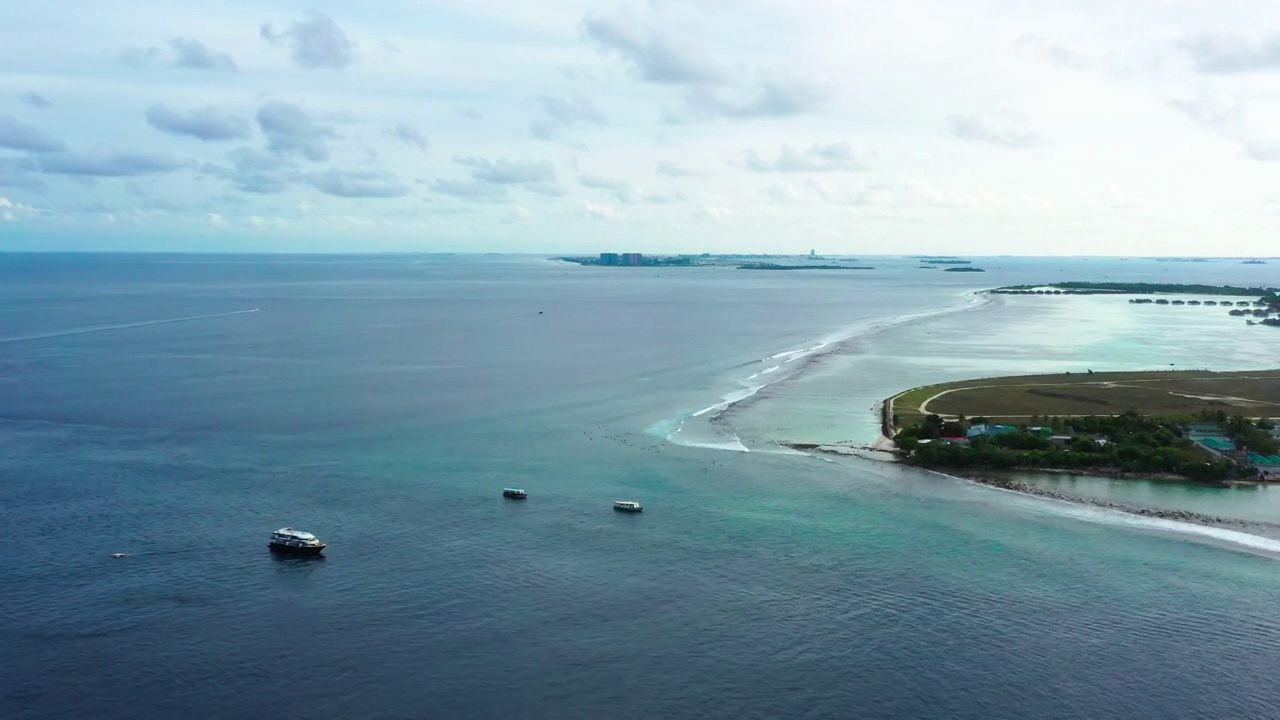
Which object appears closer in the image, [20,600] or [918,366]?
[20,600]

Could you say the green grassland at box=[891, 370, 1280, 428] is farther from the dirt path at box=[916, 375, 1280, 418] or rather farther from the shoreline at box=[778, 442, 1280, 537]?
the shoreline at box=[778, 442, 1280, 537]

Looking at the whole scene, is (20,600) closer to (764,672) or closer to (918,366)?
(764,672)

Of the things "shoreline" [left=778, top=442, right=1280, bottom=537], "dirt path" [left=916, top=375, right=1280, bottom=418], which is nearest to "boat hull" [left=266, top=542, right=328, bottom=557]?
"shoreline" [left=778, top=442, right=1280, bottom=537]

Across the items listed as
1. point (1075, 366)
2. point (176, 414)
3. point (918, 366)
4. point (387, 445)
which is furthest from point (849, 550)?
point (1075, 366)

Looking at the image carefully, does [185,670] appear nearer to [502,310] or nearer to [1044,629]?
[1044,629]

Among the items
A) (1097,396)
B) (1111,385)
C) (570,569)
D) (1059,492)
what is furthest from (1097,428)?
(570,569)

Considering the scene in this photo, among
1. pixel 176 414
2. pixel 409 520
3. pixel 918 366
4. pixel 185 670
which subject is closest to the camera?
pixel 185 670

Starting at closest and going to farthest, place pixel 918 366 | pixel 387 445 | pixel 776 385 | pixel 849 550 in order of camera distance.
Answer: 1. pixel 849 550
2. pixel 387 445
3. pixel 776 385
4. pixel 918 366
